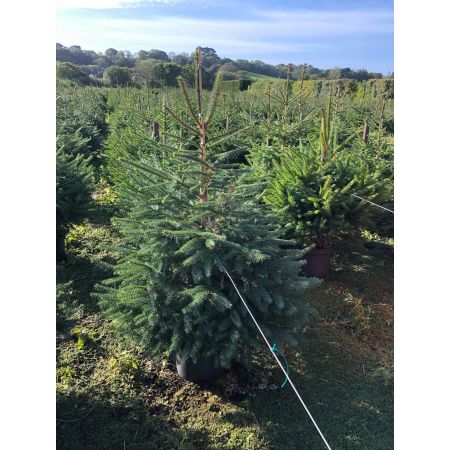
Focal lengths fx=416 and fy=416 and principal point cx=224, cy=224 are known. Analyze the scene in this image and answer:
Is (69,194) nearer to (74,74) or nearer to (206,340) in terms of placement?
(206,340)

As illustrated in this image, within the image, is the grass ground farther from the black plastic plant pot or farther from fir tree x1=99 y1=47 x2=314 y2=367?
fir tree x1=99 y1=47 x2=314 y2=367

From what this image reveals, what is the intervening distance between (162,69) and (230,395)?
1575cm

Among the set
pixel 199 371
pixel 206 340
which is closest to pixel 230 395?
pixel 199 371

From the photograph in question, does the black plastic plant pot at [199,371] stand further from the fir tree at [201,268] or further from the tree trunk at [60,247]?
the tree trunk at [60,247]

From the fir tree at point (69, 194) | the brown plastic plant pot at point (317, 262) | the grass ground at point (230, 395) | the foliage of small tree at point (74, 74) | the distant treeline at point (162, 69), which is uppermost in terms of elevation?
the foliage of small tree at point (74, 74)

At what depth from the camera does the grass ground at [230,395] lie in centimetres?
311

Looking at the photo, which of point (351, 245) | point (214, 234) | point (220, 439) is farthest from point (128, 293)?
point (351, 245)

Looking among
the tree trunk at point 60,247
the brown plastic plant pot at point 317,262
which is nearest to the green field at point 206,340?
the brown plastic plant pot at point 317,262

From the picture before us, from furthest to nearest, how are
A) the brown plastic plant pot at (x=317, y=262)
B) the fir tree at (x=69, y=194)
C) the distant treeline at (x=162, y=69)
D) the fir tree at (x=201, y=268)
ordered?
the distant treeline at (x=162, y=69), the brown plastic plant pot at (x=317, y=262), the fir tree at (x=69, y=194), the fir tree at (x=201, y=268)

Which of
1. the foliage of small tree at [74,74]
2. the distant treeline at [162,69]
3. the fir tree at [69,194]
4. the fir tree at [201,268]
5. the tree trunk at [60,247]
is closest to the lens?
the fir tree at [201,268]

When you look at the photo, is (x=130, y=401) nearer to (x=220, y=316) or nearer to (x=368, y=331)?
(x=220, y=316)

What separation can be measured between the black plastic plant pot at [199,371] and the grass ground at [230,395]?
0.07 m

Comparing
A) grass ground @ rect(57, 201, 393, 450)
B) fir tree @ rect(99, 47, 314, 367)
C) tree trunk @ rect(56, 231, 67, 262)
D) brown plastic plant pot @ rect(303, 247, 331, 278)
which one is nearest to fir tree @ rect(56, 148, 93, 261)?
tree trunk @ rect(56, 231, 67, 262)
